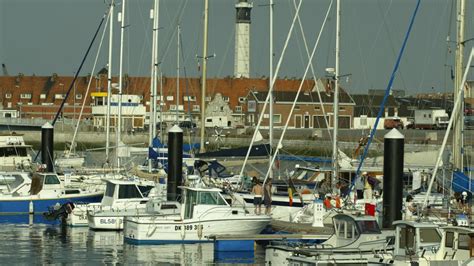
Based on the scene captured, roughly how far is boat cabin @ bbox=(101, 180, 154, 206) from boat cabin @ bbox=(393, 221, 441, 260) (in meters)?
17.4

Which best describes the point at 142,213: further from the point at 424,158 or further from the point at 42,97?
the point at 42,97

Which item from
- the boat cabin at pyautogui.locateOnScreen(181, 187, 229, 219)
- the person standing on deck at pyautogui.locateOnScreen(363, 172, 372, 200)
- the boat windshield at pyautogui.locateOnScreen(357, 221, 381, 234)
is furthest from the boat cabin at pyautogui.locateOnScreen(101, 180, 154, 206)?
the boat windshield at pyautogui.locateOnScreen(357, 221, 381, 234)

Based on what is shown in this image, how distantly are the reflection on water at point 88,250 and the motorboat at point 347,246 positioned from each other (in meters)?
4.22

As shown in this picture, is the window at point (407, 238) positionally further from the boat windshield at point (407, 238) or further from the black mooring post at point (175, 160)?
the black mooring post at point (175, 160)

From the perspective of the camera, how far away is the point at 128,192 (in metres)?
41.7

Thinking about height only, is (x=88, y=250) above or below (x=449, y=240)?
below

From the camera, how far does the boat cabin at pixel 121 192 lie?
4150 cm

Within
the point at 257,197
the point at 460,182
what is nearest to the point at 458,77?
the point at 460,182

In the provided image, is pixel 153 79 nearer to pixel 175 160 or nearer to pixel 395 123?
pixel 175 160

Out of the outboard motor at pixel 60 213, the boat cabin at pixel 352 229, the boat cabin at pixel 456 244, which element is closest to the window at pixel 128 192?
the outboard motor at pixel 60 213

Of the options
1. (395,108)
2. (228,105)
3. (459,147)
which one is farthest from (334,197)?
(228,105)

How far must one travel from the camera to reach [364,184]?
41.6 m

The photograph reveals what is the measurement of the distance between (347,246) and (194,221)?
8811 millimetres

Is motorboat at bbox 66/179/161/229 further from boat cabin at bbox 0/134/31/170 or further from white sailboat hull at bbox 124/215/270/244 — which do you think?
boat cabin at bbox 0/134/31/170
